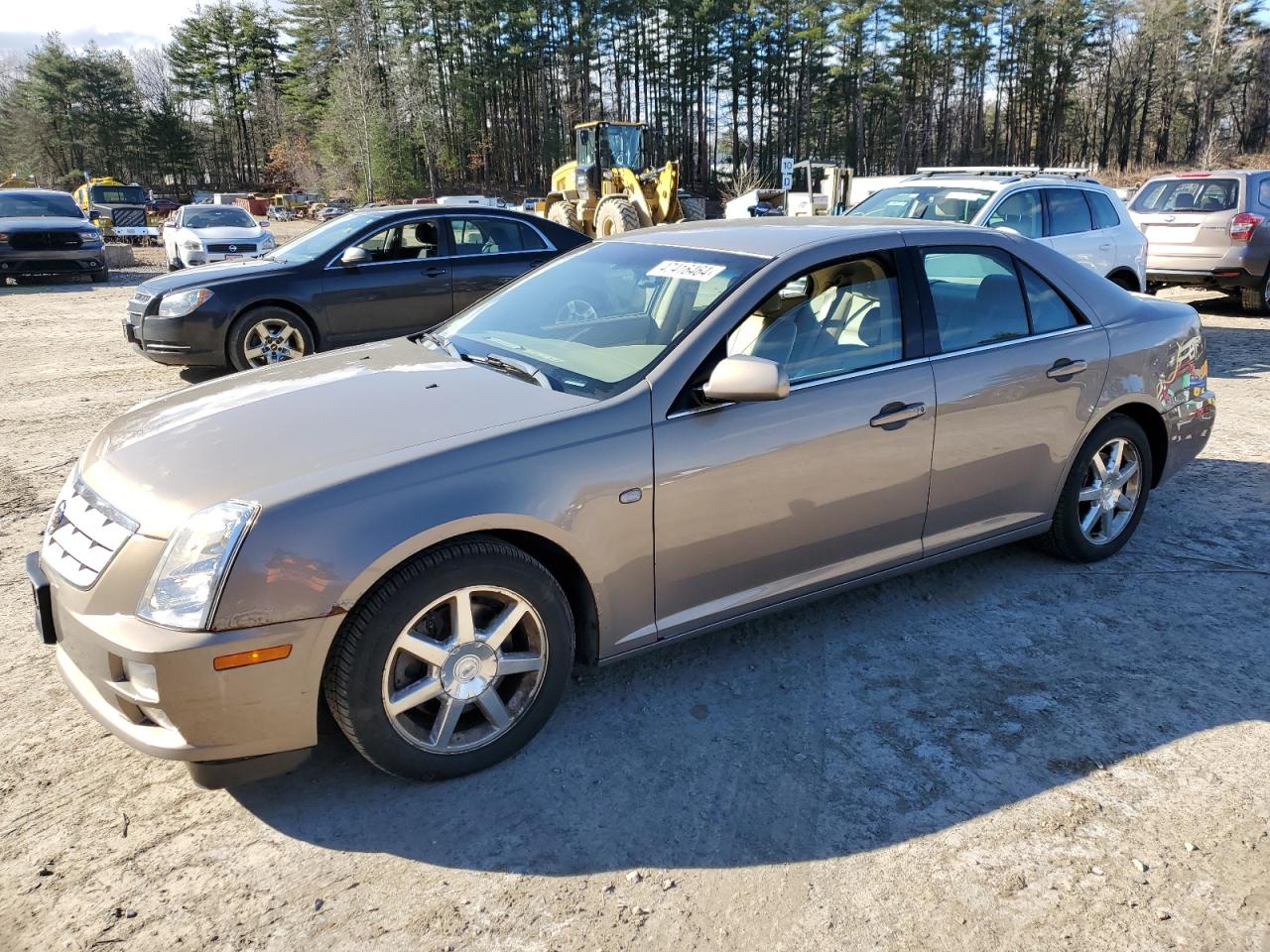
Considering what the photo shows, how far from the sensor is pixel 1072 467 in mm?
4270

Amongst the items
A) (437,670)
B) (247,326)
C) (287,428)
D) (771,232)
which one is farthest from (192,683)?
(247,326)

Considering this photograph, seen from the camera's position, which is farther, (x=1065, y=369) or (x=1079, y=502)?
(x=1079, y=502)

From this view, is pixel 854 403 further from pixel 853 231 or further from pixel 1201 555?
pixel 1201 555

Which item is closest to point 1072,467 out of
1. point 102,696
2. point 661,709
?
point 661,709

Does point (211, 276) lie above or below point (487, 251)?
below

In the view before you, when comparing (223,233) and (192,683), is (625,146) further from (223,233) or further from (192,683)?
(192,683)

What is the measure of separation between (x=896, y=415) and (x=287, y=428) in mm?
2166

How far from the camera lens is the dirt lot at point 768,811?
2383mm

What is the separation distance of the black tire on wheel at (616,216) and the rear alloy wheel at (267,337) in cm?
777

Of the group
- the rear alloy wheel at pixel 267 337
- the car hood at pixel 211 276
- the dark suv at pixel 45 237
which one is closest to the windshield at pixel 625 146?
the dark suv at pixel 45 237

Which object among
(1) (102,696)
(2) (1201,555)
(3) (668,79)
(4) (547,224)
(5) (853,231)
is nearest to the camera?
(1) (102,696)

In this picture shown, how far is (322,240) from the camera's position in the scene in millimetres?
9078

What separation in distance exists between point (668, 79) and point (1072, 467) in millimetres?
68210

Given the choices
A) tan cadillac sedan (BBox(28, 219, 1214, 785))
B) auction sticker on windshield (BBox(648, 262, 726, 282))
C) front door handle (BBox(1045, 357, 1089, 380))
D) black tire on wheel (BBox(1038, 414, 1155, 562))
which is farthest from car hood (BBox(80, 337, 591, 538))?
black tire on wheel (BBox(1038, 414, 1155, 562))
